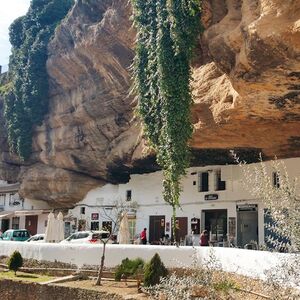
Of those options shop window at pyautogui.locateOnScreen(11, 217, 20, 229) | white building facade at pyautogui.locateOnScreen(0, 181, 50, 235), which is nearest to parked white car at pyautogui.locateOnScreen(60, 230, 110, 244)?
white building facade at pyautogui.locateOnScreen(0, 181, 50, 235)

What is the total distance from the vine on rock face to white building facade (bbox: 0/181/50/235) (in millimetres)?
17424

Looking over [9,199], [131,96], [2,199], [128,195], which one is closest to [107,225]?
[128,195]

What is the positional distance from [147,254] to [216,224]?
808 centimetres

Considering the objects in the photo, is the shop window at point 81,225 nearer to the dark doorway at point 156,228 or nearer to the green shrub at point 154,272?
the dark doorway at point 156,228

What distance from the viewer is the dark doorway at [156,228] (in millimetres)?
27814

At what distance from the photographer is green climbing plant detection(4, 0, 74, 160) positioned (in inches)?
1249

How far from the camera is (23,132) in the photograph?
32.8 meters

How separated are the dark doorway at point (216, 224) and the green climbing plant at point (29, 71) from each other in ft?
42.2

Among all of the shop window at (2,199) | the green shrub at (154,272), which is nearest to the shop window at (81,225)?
the shop window at (2,199)

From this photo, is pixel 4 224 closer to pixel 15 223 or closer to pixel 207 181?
pixel 15 223

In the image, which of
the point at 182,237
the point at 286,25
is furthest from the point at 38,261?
the point at 286,25

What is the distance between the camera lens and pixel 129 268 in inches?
708

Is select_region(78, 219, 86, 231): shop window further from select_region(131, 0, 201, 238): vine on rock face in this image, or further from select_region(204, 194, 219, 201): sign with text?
select_region(131, 0, 201, 238): vine on rock face

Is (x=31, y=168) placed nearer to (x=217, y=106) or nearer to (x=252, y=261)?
(x=217, y=106)
